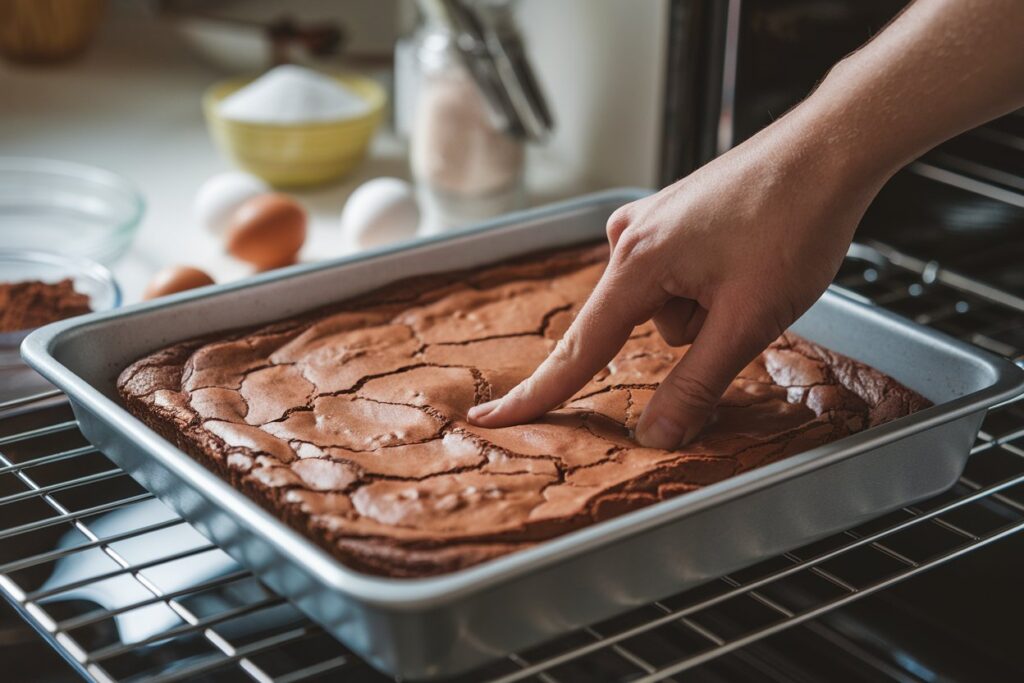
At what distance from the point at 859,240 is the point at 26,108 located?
141 centimetres

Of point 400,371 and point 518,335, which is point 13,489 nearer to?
point 400,371

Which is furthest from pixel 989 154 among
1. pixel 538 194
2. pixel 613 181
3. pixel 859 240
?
pixel 538 194

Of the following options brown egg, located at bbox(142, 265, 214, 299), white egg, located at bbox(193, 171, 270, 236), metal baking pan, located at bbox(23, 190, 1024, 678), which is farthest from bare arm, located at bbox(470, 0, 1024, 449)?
white egg, located at bbox(193, 171, 270, 236)

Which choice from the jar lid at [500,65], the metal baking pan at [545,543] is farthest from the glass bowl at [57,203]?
the metal baking pan at [545,543]

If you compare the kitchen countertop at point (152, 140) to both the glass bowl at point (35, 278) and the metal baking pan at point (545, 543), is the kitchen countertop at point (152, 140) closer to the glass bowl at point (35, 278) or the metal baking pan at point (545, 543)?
the glass bowl at point (35, 278)

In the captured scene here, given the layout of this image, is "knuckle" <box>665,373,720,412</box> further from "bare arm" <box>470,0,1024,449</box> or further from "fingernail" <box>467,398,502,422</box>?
"fingernail" <box>467,398,502,422</box>

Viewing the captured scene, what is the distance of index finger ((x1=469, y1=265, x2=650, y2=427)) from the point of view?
34.1 inches

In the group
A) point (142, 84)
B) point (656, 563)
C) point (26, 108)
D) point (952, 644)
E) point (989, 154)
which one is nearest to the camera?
point (656, 563)

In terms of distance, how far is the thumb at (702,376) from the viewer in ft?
2.72

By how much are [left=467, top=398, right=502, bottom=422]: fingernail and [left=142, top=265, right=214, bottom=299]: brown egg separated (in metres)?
0.50

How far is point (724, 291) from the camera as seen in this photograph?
824mm

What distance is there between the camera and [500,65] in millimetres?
1555

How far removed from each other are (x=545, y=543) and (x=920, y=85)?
0.37 metres

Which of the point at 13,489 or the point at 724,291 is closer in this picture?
the point at 724,291
